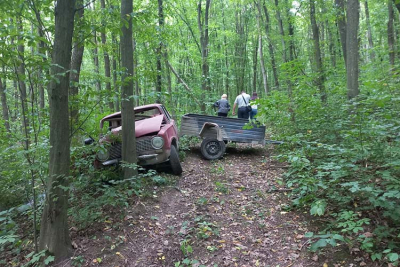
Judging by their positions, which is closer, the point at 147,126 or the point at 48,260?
the point at 48,260

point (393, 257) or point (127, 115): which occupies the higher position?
point (127, 115)

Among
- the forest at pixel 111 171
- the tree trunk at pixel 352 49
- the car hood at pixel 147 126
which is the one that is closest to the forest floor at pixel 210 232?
the forest at pixel 111 171

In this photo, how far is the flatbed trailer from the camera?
27.5ft

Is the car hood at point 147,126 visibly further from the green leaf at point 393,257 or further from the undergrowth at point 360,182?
the green leaf at point 393,257

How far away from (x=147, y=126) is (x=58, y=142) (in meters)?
3.14

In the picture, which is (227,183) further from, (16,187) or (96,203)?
(16,187)

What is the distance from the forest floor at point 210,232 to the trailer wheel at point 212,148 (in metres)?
1.94

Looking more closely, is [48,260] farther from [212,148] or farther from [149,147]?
[212,148]

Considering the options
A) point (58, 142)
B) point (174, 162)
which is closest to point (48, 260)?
point (58, 142)

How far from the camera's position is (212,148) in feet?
27.7

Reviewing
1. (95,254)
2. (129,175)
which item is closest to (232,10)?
(129,175)

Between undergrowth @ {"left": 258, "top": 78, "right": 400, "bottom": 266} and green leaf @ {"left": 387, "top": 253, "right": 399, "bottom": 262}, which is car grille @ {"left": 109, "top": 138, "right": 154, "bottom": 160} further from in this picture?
green leaf @ {"left": 387, "top": 253, "right": 399, "bottom": 262}

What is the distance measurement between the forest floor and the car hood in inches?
56.4

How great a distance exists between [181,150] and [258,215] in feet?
13.8
